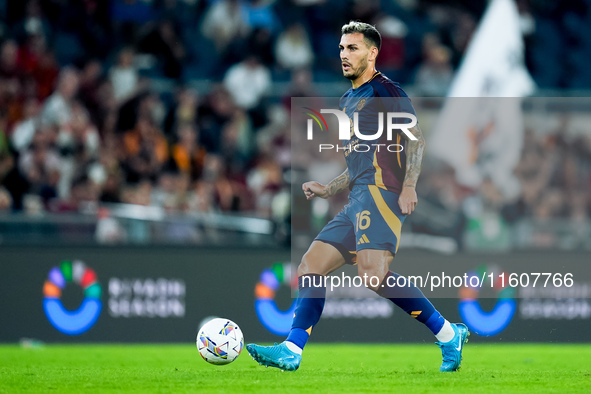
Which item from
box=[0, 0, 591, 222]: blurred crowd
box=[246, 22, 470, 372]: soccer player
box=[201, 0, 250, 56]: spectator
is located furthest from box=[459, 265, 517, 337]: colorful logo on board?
box=[201, 0, 250, 56]: spectator

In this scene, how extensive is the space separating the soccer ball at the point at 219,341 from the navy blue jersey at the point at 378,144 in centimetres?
144

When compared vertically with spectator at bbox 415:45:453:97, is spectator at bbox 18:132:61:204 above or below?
below

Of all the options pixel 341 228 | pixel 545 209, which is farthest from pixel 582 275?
pixel 341 228

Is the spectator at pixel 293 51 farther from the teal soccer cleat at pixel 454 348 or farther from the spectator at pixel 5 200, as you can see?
the teal soccer cleat at pixel 454 348

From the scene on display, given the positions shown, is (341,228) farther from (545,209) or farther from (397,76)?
(397,76)

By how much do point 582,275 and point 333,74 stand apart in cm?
511

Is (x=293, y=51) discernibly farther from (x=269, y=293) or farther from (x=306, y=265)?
(x=306, y=265)

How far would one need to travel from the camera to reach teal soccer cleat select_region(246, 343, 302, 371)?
6605mm

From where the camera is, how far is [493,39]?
1278 cm

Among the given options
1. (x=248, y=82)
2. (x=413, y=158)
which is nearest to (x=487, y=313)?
(x=413, y=158)

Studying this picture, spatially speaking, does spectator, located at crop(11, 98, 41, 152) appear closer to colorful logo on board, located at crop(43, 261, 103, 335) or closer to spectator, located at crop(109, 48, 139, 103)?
spectator, located at crop(109, 48, 139, 103)

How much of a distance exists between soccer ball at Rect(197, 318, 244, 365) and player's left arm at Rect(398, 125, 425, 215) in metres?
1.59

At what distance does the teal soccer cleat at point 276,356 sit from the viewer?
21.7 ft

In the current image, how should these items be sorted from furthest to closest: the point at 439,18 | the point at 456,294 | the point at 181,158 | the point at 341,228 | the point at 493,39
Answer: the point at 439,18 < the point at 493,39 < the point at 181,158 < the point at 456,294 < the point at 341,228
